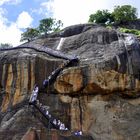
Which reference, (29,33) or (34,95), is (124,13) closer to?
(29,33)

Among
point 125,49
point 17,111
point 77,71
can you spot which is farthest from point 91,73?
point 17,111

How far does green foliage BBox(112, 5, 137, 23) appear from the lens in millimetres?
→ 41906

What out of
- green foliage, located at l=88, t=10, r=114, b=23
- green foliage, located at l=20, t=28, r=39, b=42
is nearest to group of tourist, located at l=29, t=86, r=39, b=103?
green foliage, located at l=20, t=28, r=39, b=42

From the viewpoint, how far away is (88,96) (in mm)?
23734

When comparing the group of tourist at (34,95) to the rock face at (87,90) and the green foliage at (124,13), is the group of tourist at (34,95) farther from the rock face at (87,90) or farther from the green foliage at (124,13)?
the green foliage at (124,13)

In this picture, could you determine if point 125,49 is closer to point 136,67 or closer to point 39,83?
point 136,67

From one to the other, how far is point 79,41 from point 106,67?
3.93 metres

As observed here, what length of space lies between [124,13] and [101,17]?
2442mm

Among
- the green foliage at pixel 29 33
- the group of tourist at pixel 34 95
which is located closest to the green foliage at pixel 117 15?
the green foliage at pixel 29 33

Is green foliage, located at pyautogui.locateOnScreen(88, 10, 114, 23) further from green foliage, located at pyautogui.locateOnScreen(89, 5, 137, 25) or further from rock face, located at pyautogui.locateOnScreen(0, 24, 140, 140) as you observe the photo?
rock face, located at pyautogui.locateOnScreen(0, 24, 140, 140)

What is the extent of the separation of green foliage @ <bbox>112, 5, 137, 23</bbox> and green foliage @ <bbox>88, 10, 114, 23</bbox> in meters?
1.05

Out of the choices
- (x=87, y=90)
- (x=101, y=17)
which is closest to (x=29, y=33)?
(x=101, y=17)

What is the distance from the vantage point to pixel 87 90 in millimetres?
23516

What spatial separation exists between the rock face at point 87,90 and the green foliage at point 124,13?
17.3 meters
